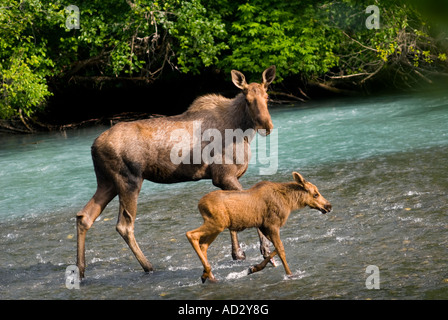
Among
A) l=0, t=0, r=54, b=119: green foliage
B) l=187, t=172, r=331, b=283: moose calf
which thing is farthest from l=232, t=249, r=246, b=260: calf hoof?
l=0, t=0, r=54, b=119: green foliage

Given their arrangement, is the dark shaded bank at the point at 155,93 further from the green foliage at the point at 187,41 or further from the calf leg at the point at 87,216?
the calf leg at the point at 87,216

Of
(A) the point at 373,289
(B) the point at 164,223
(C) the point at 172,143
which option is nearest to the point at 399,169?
(B) the point at 164,223

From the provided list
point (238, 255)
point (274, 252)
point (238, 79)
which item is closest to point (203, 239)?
point (274, 252)

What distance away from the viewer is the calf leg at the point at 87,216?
691cm

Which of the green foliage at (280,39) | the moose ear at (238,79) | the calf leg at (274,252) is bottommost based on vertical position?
the calf leg at (274,252)

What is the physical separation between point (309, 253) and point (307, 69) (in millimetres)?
17805

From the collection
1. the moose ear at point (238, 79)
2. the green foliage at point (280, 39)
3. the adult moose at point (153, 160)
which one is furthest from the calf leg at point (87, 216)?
the green foliage at point (280, 39)

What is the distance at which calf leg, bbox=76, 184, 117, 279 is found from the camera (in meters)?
6.91

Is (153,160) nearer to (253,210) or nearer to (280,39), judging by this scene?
(253,210)

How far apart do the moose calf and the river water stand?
1.12 ft

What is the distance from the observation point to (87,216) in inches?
279

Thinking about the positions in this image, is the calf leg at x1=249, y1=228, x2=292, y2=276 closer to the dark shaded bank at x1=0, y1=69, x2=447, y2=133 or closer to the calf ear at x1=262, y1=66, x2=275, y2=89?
the calf ear at x1=262, y1=66, x2=275, y2=89

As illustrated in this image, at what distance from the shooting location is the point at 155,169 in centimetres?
727

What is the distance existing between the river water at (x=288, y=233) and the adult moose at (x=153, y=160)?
0.53 metres
